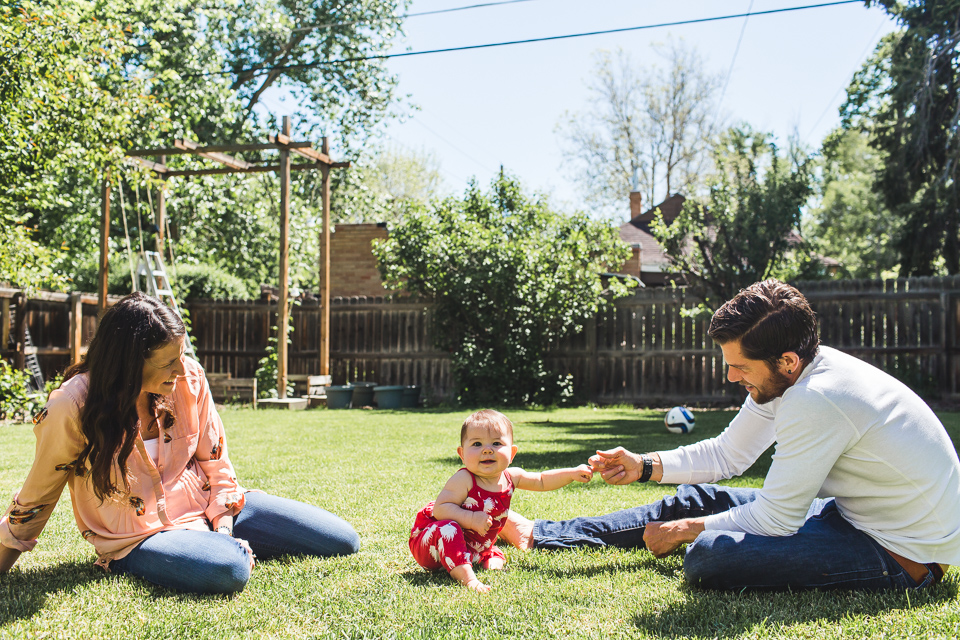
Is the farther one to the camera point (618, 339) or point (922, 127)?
point (922, 127)

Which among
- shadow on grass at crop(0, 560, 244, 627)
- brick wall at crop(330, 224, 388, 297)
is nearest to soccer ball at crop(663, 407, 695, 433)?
shadow on grass at crop(0, 560, 244, 627)

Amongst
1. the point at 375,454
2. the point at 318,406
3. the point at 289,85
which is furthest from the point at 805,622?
the point at 289,85

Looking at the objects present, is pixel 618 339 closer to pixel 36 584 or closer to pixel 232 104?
pixel 36 584

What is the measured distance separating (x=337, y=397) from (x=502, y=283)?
11.6ft

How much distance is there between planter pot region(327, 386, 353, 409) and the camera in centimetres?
1390

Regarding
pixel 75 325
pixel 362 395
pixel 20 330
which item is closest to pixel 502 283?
pixel 362 395

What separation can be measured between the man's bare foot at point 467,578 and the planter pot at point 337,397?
10872 millimetres

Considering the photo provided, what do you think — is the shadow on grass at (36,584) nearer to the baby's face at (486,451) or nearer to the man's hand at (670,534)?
the baby's face at (486,451)

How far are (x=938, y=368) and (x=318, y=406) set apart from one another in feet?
33.3

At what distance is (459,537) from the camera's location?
3.36 m

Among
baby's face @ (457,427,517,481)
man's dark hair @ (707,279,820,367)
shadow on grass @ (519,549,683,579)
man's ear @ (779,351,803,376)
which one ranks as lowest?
shadow on grass @ (519,549,683,579)

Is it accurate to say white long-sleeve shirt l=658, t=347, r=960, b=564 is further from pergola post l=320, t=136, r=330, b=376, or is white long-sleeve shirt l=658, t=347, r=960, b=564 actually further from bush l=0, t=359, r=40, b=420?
pergola post l=320, t=136, r=330, b=376

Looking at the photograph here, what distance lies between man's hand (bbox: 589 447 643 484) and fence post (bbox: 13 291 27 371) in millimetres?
10336

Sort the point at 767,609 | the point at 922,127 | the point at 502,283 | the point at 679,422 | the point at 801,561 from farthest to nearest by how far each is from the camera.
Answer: the point at 922,127 < the point at 502,283 < the point at 679,422 < the point at 801,561 < the point at 767,609
